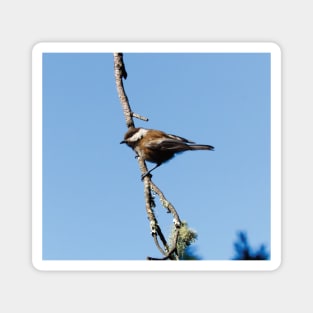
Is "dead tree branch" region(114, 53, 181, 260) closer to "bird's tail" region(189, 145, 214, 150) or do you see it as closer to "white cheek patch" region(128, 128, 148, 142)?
"white cheek patch" region(128, 128, 148, 142)

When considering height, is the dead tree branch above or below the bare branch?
below

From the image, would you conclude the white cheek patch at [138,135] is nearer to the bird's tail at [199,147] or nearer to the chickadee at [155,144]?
the chickadee at [155,144]

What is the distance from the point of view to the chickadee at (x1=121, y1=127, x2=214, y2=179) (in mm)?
1823

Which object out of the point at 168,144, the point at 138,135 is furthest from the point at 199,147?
the point at 138,135

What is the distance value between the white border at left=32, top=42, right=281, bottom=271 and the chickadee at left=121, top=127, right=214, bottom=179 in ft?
0.91

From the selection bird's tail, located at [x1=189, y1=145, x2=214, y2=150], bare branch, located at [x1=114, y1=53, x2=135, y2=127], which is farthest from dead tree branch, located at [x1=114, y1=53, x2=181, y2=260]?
bird's tail, located at [x1=189, y1=145, x2=214, y2=150]

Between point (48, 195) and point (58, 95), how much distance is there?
0.35m

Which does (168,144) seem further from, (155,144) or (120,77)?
(120,77)

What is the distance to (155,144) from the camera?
1.84 m

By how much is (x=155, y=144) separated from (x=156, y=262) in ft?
1.33

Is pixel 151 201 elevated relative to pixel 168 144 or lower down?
lower down

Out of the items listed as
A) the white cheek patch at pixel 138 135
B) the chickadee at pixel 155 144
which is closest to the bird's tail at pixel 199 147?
the chickadee at pixel 155 144

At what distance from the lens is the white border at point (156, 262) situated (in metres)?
1.85
